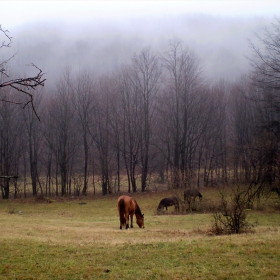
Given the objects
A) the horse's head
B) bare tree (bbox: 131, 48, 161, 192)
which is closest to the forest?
bare tree (bbox: 131, 48, 161, 192)

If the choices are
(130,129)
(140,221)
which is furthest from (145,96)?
(140,221)

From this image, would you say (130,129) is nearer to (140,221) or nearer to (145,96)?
(145,96)

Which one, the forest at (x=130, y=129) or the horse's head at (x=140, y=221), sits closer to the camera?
the horse's head at (x=140, y=221)

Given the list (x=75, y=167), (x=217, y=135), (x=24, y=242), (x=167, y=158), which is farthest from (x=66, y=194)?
(x=24, y=242)

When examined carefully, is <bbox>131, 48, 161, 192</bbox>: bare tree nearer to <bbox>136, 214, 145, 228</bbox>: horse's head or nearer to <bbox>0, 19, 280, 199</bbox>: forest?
Answer: <bbox>0, 19, 280, 199</bbox>: forest

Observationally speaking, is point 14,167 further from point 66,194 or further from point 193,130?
point 193,130

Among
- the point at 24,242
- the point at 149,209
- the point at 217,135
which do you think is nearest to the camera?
the point at 24,242

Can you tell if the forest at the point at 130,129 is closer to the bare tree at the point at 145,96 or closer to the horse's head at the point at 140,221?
the bare tree at the point at 145,96

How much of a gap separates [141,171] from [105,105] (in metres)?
8.71

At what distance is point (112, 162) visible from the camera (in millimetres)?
40781

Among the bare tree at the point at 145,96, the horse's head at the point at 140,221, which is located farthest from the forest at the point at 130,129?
the horse's head at the point at 140,221

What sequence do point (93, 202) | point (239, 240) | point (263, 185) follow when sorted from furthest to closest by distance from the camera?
point (93, 202)
point (263, 185)
point (239, 240)

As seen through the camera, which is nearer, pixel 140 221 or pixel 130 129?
pixel 140 221

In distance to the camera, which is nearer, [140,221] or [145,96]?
[140,221]
